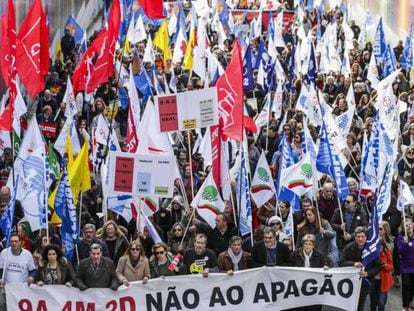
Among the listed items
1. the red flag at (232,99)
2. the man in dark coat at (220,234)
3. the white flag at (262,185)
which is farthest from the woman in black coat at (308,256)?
the red flag at (232,99)

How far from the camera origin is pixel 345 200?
68.9ft

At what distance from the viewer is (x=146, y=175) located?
62.5ft

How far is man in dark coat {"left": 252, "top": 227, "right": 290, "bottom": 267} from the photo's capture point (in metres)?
18.1

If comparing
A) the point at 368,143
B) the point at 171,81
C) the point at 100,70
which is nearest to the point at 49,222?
the point at 368,143

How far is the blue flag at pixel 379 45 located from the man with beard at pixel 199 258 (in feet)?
52.0

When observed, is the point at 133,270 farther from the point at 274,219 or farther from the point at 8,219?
the point at 274,219

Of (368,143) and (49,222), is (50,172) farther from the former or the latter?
(368,143)

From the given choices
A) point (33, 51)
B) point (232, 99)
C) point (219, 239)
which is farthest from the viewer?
point (33, 51)

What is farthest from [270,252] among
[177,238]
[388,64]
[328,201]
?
[388,64]

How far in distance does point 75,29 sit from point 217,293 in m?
19.1

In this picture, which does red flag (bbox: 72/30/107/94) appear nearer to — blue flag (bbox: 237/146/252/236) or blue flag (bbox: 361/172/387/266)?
blue flag (bbox: 237/146/252/236)

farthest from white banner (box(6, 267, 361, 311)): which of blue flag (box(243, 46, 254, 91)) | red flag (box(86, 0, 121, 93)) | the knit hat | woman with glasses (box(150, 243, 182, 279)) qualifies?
blue flag (box(243, 46, 254, 91))

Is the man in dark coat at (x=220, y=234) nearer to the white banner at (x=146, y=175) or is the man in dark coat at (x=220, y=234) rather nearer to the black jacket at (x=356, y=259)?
the white banner at (x=146, y=175)

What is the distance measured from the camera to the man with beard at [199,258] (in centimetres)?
1809
